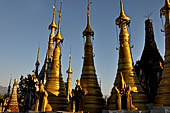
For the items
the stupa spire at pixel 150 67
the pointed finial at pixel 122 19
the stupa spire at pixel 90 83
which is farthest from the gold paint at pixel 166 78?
the stupa spire at pixel 90 83

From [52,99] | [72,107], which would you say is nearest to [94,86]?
[72,107]

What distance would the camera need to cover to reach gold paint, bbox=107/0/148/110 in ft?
56.4

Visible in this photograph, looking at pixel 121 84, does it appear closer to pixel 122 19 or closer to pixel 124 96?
pixel 124 96

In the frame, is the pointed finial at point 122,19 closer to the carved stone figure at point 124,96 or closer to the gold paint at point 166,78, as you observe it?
the gold paint at point 166,78

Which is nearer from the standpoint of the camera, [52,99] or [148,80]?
[52,99]

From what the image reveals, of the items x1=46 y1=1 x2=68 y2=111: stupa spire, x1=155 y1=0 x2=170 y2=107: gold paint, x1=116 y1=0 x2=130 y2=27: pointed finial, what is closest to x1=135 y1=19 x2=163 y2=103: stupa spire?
x1=155 y1=0 x2=170 y2=107: gold paint

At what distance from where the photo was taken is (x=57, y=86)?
2242 cm

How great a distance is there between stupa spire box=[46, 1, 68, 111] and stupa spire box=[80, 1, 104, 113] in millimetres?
3268

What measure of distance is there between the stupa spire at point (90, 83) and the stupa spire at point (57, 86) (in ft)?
10.7

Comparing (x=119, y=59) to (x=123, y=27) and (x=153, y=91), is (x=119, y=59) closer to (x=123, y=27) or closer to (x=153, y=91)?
(x=123, y=27)

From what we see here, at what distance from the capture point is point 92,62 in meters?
21.7

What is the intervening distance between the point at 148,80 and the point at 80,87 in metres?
8.89

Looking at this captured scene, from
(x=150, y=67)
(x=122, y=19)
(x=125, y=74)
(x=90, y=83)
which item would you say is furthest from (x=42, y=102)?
(x=150, y=67)

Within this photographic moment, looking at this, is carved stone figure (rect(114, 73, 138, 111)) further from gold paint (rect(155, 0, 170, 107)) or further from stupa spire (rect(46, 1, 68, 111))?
stupa spire (rect(46, 1, 68, 111))
